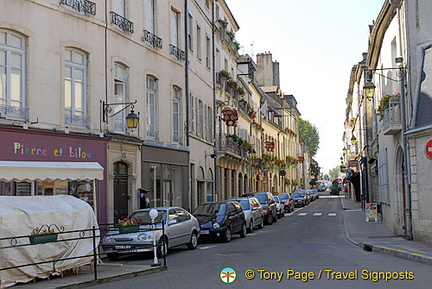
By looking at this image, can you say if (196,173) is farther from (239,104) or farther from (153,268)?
(153,268)

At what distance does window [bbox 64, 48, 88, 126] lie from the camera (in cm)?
1902

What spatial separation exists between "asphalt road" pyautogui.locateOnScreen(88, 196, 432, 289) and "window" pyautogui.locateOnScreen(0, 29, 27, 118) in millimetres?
5603

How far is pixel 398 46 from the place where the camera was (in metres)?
21.1

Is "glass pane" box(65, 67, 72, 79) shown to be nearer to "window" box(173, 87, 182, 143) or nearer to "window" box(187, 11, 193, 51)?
"window" box(173, 87, 182, 143)

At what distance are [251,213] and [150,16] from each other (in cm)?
982

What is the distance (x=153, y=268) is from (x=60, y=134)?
23.7 ft

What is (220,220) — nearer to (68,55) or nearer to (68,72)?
(68,72)

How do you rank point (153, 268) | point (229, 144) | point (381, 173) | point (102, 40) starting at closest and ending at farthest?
1. point (153, 268)
2. point (102, 40)
3. point (381, 173)
4. point (229, 144)

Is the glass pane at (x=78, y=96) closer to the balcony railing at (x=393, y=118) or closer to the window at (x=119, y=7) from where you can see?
the window at (x=119, y=7)

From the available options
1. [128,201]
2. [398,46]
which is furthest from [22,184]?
[398,46]

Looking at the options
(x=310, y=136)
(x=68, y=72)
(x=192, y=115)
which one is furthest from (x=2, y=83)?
(x=310, y=136)

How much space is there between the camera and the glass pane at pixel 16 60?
17.0 metres

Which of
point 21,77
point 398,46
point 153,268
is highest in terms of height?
point 398,46

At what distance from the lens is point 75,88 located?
19344 millimetres
